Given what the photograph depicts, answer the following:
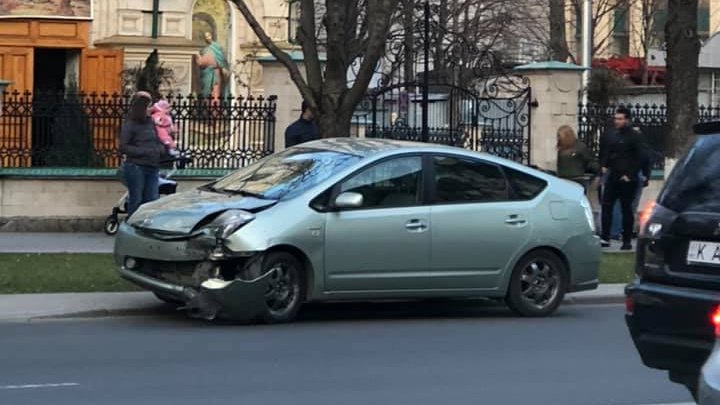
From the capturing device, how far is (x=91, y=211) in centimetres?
1923

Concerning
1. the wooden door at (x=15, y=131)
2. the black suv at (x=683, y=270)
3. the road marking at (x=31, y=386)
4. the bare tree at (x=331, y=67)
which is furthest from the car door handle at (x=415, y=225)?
the wooden door at (x=15, y=131)

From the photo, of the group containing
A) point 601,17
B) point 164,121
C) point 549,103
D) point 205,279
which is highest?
point 601,17

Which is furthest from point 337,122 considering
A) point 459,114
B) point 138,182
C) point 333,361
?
point 333,361

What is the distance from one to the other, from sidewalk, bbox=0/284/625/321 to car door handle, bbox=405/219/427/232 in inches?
92.9

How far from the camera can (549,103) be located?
68.6 ft

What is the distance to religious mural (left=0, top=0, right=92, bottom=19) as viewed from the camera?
26.6m

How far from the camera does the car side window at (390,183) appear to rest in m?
12.1

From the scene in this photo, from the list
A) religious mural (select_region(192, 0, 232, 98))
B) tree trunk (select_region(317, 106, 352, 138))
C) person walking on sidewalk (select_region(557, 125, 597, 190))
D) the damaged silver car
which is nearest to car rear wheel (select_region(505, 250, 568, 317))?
the damaged silver car

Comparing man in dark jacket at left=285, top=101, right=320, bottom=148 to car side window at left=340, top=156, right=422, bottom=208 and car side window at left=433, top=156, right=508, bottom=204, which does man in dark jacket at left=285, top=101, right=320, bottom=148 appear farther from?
car side window at left=340, top=156, right=422, bottom=208

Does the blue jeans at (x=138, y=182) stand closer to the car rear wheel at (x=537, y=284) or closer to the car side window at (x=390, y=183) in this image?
the car side window at (x=390, y=183)

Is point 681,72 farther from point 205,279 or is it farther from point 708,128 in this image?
point 708,128

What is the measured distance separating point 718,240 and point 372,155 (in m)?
5.16

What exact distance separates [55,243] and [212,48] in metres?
12.9

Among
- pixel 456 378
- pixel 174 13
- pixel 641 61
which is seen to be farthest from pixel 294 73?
pixel 641 61
